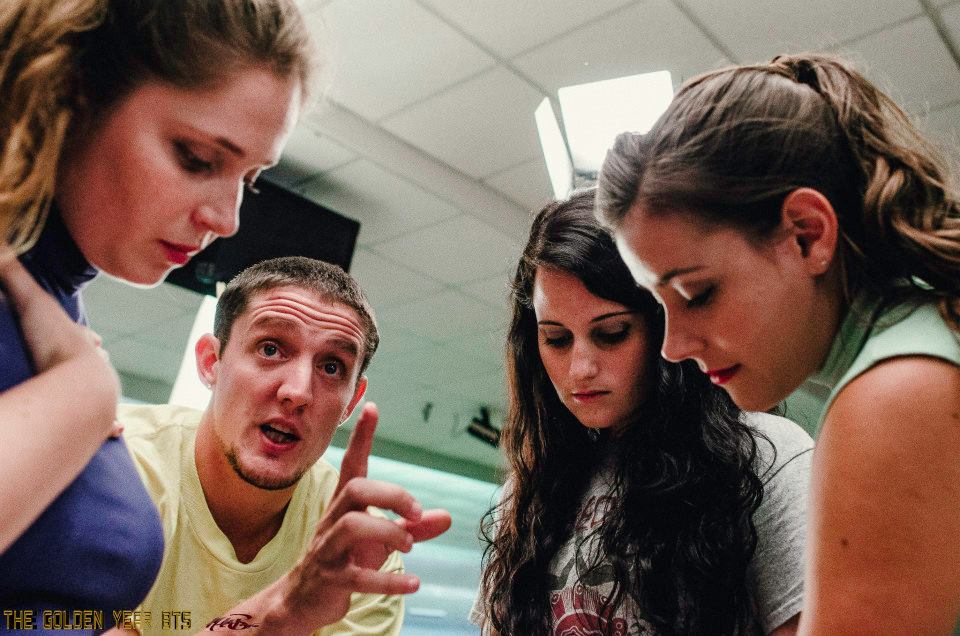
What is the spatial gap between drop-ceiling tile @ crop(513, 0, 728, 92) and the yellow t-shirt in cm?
196

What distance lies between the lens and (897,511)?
75 cm

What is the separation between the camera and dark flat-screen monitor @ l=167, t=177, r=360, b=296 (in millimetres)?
3793

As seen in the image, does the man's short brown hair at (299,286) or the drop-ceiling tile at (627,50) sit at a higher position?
the drop-ceiling tile at (627,50)

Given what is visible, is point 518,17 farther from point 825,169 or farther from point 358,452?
point 358,452

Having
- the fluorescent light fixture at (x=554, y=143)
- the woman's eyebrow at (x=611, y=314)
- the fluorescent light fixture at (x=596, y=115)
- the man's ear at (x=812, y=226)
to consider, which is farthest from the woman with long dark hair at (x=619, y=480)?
the fluorescent light fixture at (x=554, y=143)

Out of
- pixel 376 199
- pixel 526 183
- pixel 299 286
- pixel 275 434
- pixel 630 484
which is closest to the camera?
pixel 630 484

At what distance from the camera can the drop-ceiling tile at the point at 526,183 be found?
3908 mm

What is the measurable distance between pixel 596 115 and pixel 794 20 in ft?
2.46

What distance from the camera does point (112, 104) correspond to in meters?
0.81

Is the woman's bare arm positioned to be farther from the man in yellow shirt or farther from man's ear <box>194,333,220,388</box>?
man's ear <box>194,333,220,388</box>

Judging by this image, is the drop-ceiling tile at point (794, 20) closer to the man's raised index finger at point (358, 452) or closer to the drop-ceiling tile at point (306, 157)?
the drop-ceiling tile at point (306, 157)

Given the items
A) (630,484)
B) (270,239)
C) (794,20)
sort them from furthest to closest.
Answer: (270,239), (794,20), (630,484)

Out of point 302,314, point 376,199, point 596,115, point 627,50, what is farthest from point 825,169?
point 376,199

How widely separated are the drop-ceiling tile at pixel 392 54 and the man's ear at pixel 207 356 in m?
1.33
